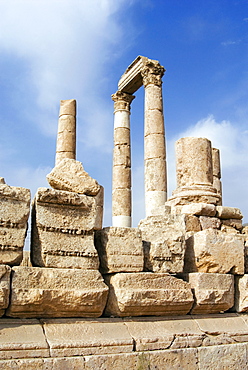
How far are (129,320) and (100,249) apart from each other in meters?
0.91

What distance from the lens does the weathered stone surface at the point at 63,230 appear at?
4480mm

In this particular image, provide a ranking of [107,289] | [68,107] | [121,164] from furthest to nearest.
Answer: [121,164] → [68,107] → [107,289]

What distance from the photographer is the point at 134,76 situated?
61.9ft

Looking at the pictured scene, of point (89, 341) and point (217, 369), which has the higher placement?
point (89, 341)

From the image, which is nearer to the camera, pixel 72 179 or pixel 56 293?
pixel 56 293

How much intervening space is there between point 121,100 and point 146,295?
652 inches

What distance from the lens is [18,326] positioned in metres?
3.99

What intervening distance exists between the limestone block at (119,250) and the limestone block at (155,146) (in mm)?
11327

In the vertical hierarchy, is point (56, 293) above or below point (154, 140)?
below

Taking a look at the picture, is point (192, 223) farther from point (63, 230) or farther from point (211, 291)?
point (63, 230)

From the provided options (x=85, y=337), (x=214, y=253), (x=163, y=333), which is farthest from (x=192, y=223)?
(x=85, y=337)

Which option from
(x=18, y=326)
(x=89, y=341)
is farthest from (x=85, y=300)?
(x=18, y=326)

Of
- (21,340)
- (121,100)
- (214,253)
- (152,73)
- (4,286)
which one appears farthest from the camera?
(121,100)

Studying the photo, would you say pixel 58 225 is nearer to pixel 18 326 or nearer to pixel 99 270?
pixel 99 270
